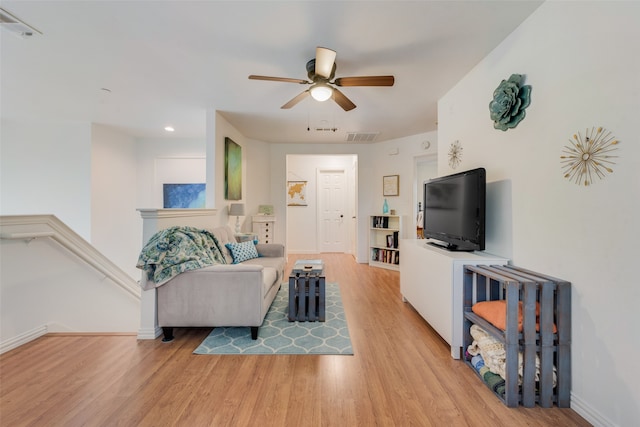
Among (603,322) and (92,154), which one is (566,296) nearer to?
(603,322)

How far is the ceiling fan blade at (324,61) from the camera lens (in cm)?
182

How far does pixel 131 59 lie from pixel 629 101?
11.3 ft

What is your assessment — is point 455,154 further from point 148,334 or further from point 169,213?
point 148,334

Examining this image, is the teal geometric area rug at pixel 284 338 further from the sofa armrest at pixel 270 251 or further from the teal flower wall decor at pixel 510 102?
the teal flower wall decor at pixel 510 102

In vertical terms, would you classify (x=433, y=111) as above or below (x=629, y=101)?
above

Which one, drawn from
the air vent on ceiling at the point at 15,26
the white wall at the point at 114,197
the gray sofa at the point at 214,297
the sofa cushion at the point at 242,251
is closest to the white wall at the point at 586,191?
the gray sofa at the point at 214,297

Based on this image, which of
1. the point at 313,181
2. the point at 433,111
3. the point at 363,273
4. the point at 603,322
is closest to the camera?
the point at 603,322

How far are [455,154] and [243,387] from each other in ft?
9.50

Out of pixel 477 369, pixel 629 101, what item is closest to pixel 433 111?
pixel 629 101

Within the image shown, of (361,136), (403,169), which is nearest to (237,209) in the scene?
(361,136)

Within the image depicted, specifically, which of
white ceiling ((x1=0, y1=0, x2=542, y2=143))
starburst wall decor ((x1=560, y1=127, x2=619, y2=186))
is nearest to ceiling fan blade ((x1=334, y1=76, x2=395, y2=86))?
white ceiling ((x1=0, y1=0, x2=542, y2=143))

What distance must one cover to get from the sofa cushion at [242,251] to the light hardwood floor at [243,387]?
1.04 metres

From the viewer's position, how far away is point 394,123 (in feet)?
13.3

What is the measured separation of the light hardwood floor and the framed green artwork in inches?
86.7
